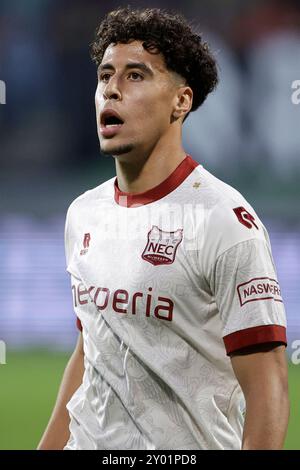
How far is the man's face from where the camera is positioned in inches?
134

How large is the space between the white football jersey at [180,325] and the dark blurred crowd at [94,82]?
396 inches

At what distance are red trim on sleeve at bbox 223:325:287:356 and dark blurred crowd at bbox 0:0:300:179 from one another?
1029cm

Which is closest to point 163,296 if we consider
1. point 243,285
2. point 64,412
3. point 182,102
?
point 243,285

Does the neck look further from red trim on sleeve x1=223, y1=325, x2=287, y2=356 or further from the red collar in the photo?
red trim on sleeve x1=223, y1=325, x2=287, y2=356

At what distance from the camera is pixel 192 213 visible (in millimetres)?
3201

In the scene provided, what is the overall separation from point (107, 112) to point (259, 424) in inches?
47.7

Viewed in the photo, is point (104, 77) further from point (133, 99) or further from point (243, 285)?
point (243, 285)

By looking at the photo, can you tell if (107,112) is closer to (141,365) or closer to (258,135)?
(141,365)

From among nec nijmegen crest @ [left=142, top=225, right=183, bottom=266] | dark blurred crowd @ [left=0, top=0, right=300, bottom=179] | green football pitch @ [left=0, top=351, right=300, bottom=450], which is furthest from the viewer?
dark blurred crowd @ [left=0, top=0, right=300, bottom=179]

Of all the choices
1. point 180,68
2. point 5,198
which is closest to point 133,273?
point 180,68

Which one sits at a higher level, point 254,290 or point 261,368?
point 254,290

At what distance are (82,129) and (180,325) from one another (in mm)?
10855

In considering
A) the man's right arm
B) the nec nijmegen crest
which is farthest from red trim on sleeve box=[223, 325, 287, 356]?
the man's right arm

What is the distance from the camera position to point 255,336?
2.97 metres
